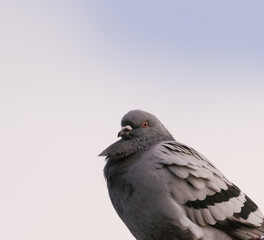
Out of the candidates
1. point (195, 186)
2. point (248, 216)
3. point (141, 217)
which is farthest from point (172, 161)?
point (248, 216)

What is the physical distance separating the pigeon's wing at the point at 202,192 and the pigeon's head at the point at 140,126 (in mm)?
509

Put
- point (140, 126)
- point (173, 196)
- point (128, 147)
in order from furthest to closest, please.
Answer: point (140, 126), point (128, 147), point (173, 196)

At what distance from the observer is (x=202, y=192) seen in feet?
18.3

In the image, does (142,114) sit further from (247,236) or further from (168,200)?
(247,236)

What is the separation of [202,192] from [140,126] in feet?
4.80

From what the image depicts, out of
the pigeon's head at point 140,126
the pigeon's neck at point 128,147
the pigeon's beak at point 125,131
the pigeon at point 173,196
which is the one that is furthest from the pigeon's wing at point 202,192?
the pigeon's beak at point 125,131

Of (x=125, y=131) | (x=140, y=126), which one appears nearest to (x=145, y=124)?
(x=140, y=126)

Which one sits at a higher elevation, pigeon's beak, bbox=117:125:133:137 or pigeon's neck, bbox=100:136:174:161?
pigeon's beak, bbox=117:125:133:137

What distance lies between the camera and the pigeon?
530 centimetres

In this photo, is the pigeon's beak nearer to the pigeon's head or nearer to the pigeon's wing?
the pigeon's head

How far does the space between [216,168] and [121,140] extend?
151 centimetres

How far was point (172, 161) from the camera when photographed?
5535mm

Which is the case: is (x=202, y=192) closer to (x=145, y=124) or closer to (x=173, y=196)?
(x=173, y=196)

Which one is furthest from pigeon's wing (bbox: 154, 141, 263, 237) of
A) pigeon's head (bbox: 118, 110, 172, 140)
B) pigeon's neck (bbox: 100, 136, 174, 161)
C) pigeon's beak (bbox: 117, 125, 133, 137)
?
pigeon's beak (bbox: 117, 125, 133, 137)
